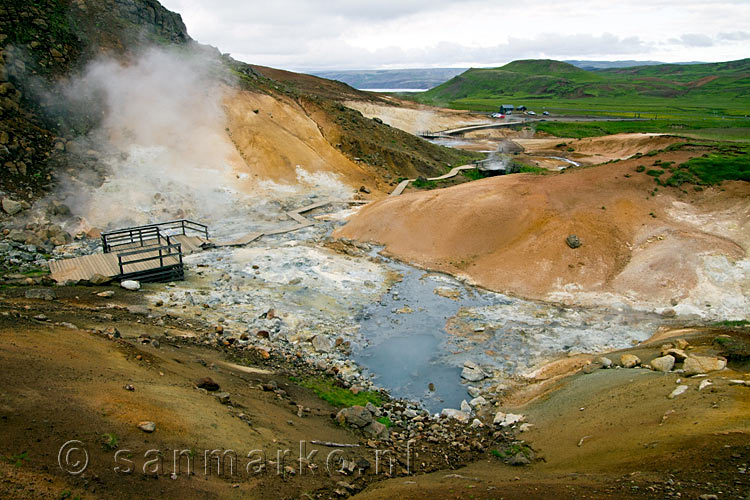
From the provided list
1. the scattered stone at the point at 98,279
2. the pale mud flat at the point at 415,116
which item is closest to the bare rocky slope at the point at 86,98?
the scattered stone at the point at 98,279

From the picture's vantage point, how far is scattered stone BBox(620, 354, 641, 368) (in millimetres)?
14000

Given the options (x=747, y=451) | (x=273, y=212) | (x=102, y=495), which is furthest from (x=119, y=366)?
(x=273, y=212)

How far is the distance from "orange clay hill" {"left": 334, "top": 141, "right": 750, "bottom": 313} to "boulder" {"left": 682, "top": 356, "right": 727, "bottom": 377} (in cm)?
633

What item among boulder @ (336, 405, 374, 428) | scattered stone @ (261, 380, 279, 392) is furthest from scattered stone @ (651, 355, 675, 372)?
scattered stone @ (261, 380, 279, 392)

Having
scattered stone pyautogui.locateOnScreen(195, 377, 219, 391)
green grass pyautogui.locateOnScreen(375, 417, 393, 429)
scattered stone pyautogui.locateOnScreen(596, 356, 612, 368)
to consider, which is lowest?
green grass pyautogui.locateOnScreen(375, 417, 393, 429)

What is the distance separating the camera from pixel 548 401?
1316cm

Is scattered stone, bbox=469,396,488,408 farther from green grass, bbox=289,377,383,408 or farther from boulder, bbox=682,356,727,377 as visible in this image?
boulder, bbox=682,356,727,377

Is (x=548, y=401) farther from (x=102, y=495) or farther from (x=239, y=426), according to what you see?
(x=102, y=495)

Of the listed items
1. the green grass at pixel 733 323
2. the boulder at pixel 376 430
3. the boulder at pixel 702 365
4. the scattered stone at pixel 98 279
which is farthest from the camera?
the scattered stone at pixel 98 279

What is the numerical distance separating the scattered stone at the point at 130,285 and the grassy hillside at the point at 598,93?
9555 cm

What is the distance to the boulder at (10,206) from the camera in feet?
74.3

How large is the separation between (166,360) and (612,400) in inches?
410

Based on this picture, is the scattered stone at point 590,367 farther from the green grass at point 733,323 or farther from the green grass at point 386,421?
the green grass at point 386,421

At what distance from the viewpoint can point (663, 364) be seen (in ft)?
43.0
